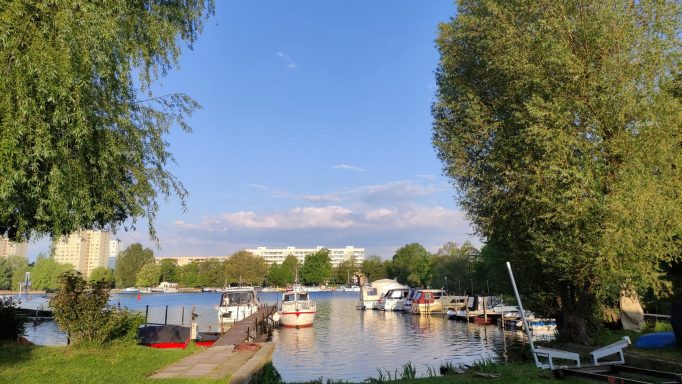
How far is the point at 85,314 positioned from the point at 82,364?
2.58 meters

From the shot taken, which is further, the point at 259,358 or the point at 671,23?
the point at 671,23

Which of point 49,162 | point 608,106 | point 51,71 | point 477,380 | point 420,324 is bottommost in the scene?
point 420,324

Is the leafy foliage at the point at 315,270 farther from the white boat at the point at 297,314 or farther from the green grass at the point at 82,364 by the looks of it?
the green grass at the point at 82,364

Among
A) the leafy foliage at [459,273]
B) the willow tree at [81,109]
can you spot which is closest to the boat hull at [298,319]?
the willow tree at [81,109]

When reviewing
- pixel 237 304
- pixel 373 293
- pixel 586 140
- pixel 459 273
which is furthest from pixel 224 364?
pixel 459 273

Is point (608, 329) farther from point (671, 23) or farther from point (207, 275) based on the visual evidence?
point (207, 275)

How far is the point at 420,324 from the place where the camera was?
46.4 meters

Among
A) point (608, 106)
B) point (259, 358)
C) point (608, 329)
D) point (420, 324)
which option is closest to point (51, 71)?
point (259, 358)

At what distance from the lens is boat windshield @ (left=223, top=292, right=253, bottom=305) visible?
39.5 m

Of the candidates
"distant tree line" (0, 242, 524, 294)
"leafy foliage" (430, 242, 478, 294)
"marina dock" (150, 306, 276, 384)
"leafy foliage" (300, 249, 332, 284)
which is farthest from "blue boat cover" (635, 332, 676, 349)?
"leafy foliage" (300, 249, 332, 284)

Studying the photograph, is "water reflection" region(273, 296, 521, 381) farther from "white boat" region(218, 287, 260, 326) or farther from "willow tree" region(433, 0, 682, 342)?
"willow tree" region(433, 0, 682, 342)

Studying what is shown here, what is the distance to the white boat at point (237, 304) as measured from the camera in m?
36.5

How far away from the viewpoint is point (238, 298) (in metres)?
40.1

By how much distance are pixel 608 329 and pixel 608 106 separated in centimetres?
1042
